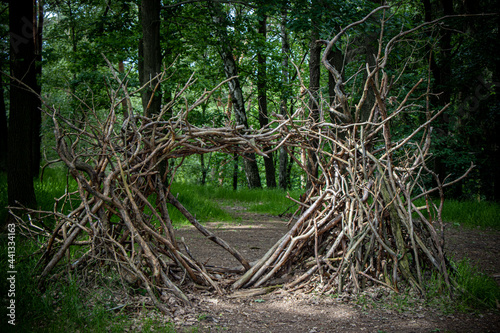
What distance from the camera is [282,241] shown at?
12.5ft

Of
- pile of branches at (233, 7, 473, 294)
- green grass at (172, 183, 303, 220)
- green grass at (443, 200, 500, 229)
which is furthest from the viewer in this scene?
green grass at (172, 183, 303, 220)

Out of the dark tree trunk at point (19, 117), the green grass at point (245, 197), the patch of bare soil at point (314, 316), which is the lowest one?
the patch of bare soil at point (314, 316)

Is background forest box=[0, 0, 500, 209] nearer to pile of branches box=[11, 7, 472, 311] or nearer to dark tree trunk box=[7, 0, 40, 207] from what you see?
dark tree trunk box=[7, 0, 40, 207]

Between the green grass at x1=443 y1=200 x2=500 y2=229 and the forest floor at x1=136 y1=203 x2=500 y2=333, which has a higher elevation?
the green grass at x1=443 y1=200 x2=500 y2=229

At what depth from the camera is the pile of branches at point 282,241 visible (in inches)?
126

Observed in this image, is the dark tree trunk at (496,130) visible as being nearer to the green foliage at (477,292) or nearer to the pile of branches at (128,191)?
the green foliage at (477,292)

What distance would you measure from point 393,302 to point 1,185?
6.66 m

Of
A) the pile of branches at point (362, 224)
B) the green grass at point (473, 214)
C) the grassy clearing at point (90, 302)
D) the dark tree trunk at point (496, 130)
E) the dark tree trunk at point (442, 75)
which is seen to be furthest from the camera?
the dark tree trunk at point (442, 75)

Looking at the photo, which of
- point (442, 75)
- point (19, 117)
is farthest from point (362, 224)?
point (442, 75)

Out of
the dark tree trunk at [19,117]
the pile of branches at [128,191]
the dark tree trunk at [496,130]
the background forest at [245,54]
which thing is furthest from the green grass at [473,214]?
the dark tree trunk at [19,117]

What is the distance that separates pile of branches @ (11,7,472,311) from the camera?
320cm

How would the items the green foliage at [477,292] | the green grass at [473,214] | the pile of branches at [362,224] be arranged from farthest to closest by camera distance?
the green grass at [473,214]
the pile of branches at [362,224]
the green foliage at [477,292]

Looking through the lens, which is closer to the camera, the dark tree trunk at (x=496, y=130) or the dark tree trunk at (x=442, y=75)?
the dark tree trunk at (x=496, y=130)

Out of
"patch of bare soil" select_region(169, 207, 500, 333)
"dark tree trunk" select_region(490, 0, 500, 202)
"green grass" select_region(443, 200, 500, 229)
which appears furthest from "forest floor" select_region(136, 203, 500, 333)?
"dark tree trunk" select_region(490, 0, 500, 202)
